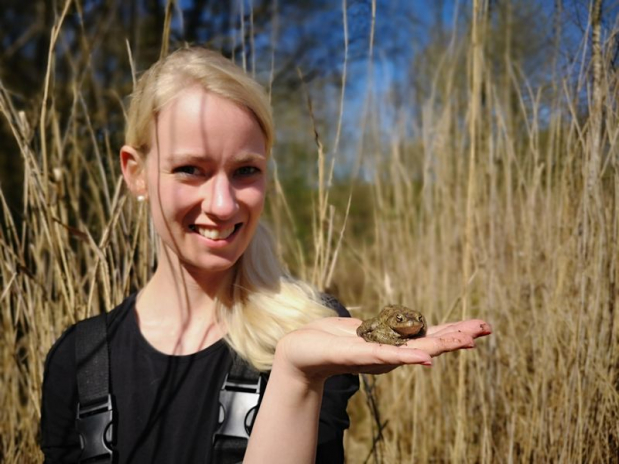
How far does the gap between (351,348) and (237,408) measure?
16.1 inches

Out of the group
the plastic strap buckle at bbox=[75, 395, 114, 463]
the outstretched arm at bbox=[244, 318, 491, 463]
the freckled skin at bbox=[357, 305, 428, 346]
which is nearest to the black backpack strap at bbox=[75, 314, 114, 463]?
the plastic strap buckle at bbox=[75, 395, 114, 463]

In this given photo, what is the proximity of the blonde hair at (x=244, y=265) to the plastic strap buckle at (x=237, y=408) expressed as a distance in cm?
6

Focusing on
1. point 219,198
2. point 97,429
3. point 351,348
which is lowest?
point 97,429

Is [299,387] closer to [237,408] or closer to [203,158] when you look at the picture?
[237,408]

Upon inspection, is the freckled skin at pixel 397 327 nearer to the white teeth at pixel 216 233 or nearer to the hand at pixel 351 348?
the hand at pixel 351 348

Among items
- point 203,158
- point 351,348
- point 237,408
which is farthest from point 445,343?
point 203,158

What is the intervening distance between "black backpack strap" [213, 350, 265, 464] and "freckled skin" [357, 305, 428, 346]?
1.01ft

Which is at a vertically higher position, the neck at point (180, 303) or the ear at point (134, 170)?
the ear at point (134, 170)

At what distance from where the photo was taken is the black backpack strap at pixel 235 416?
1.15 meters

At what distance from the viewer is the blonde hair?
1.24 metres

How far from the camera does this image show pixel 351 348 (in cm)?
87

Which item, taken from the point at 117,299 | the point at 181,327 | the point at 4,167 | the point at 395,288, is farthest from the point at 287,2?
the point at 181,327

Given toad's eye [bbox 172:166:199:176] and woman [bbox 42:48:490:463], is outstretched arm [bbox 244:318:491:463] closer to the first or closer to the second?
woman [bbox 42:48:490:463]

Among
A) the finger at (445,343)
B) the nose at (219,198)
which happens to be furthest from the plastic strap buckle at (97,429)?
the finger at (445,343)
